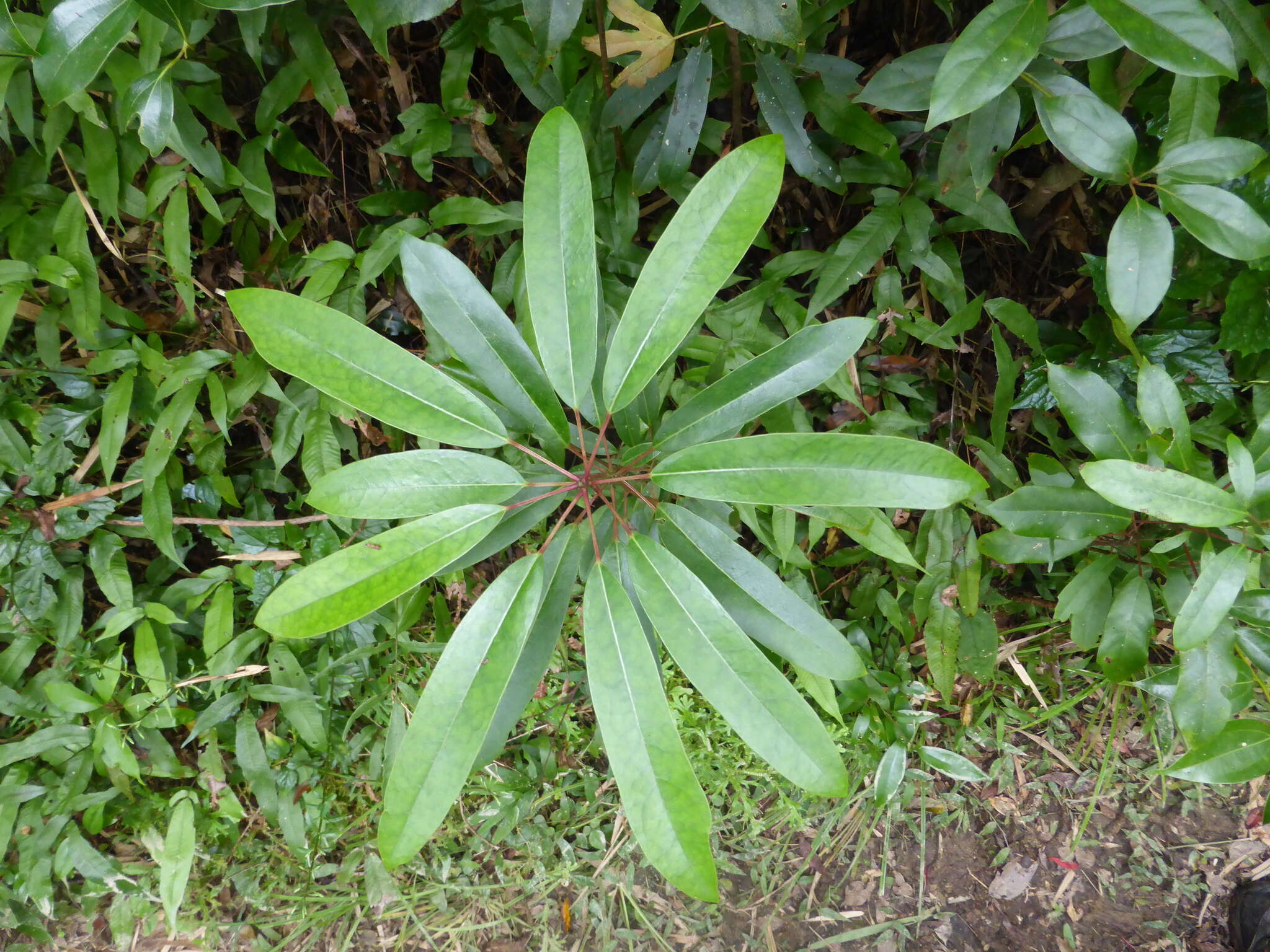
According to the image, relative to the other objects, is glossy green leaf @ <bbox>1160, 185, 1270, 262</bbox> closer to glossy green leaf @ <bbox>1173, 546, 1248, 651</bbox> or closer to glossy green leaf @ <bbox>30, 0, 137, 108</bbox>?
glossy green leaf @ <bbox>1173, 546, 1248, 651</bbox>

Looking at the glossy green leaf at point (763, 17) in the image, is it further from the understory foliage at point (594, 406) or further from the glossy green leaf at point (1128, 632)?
the glossy green leaf at point (1128, 632)

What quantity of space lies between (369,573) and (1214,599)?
108cm

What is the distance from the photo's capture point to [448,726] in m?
0.72

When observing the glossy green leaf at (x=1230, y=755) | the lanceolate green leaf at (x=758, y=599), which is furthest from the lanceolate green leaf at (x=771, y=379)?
the glossy green leaf at (x=1230, y=755)

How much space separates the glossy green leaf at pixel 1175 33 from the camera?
692 mm

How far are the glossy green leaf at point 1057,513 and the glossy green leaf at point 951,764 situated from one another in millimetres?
839

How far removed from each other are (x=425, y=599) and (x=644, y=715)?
3.36 ft

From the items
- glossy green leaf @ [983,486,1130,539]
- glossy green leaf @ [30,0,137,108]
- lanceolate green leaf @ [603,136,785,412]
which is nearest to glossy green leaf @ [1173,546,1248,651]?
glossy green leaf @ [983,486,1130,539]

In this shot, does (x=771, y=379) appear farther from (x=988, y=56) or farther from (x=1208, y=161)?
(x=1208, y=161)

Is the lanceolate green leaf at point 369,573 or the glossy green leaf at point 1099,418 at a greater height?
the lanceolate green leaf at point 369,573

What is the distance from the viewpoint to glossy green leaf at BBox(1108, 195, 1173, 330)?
2.72ft

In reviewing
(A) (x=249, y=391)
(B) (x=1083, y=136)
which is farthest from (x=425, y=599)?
(B) (x=1083, y=136)

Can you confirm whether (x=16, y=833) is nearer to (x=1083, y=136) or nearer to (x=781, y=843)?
(x=781, y=843)

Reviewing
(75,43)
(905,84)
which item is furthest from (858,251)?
(75,43)
